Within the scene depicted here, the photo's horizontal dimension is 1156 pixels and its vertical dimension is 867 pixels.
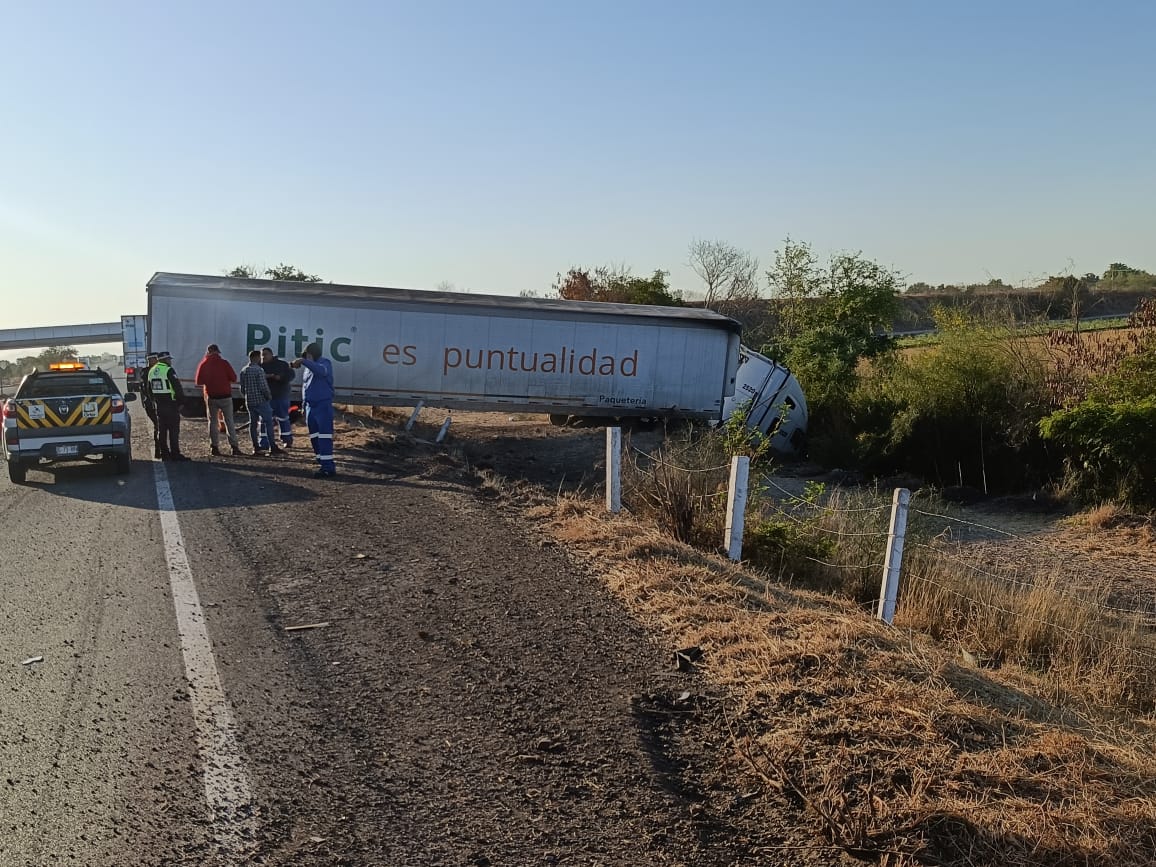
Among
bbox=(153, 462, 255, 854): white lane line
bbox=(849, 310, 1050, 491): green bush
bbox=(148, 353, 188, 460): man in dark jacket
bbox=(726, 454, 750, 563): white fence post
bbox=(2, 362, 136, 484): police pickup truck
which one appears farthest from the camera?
bbox=(849, 310, 1050, 491): green bush

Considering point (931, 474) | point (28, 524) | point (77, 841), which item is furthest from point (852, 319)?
point (77, 841)

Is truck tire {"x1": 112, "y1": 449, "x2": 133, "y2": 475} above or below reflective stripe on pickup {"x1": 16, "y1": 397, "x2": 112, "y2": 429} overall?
below

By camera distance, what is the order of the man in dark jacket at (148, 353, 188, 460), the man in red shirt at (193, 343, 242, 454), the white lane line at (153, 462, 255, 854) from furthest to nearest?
the man in red shirt at (193, 343, 242, 454) → the man in dark jacket at (148, 353, 188, 460) → the white lane line at (153, 462, 255, 854)

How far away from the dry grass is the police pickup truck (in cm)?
1038

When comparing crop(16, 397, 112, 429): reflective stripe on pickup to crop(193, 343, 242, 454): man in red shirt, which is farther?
crop(193, 343, 242, 454): man in red shirt

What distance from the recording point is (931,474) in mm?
22891

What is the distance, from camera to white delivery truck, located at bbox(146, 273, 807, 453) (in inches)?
878

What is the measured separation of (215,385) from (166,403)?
0.85 meters

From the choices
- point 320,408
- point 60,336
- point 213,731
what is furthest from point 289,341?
point 60,336

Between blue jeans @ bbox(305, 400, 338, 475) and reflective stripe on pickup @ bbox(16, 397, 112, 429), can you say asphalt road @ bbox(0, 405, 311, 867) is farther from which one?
reflective stripe on pickup @ bbox(16, 397, 112, 429)

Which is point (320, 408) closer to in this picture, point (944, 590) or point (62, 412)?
point (62, 412)

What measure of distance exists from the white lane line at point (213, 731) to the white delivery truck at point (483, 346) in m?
15.4

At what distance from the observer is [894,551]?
7.14m

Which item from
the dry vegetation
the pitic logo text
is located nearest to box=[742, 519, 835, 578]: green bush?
the dry vegetation
